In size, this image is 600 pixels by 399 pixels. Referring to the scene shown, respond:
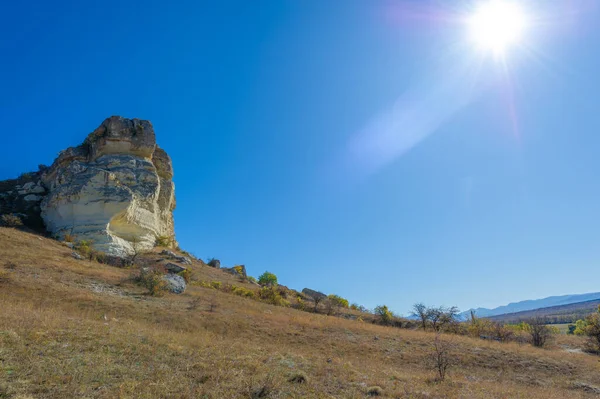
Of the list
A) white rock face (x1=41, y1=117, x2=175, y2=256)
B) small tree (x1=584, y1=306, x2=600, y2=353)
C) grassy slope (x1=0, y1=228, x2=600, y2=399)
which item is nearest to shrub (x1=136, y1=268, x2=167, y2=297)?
grassy slope (x1=0, y1=228, x2=600, y2=399)

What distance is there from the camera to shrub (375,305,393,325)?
2956 centimetres

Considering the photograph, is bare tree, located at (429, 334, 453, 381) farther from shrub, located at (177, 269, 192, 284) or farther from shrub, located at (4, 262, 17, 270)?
shrub, located at (4, 262, 17, 270)

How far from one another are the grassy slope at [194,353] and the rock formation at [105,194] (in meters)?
9.14

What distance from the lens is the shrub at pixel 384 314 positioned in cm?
2956

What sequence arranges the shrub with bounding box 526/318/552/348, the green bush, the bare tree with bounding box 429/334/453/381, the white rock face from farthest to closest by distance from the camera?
1. the white rock face
2. the green bush
3. the shrub with bounding box 526/318/552/348
4. the bare tree with bounding box 429/334/453/381

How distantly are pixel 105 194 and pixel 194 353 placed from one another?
2859 cm

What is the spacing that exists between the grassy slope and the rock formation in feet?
30.0

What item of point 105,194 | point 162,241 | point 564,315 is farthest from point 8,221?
point 564,315

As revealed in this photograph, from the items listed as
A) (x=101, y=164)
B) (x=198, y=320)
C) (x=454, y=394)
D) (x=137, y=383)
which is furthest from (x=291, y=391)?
(x=101, y=164)

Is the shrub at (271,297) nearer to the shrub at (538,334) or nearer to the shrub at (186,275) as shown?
the shrub at (186,275)

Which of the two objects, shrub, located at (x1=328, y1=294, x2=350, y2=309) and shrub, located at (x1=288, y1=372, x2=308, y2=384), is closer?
shrub, located at (x1=288, y1=372, x2=308, y2=384)

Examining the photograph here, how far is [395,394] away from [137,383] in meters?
6.21

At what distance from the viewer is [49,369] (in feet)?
21.8

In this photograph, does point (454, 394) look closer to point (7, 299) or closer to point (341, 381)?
point (341, 381)
